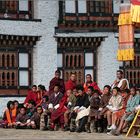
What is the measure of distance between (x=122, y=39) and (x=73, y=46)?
29.5 feet

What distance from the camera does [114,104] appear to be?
1619cm

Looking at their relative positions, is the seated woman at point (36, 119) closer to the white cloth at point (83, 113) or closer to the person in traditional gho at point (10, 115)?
the person in traditional gho at point (10, 115)

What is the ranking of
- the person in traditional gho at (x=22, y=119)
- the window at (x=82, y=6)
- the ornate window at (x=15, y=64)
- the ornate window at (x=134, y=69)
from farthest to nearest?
the ornate window at (x=134, y=69) → the window at (x=82, y=6) → the ornate window at (x=15, y=64) → the person in traditional gho at (x=22, y=119)

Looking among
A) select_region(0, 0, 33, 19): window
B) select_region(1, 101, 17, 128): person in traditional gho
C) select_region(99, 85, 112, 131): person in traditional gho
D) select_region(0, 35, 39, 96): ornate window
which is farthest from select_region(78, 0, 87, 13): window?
select_region(99, 85, 112, 131): person in traditional gho

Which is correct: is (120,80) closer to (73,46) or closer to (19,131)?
(19,131)

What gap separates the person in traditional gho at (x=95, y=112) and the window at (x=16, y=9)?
909cm

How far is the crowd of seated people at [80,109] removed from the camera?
16.0 m

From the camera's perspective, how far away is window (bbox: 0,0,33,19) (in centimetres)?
2473

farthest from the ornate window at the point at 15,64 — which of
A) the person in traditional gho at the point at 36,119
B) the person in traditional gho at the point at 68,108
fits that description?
the person in traditional gho at the point at 68,108

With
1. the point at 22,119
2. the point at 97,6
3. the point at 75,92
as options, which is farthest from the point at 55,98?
the point at 97,6

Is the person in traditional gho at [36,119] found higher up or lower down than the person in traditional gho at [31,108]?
lower down

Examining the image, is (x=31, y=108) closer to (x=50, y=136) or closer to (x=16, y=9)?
(x=50, y=136)

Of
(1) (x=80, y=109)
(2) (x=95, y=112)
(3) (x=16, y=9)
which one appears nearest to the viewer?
(2) (x=95, y=112)

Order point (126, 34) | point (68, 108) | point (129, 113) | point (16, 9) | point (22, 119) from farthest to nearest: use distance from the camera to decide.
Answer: point (16, 9)
point (22, 119)
point (68, 108)
point (126, 34)
point (129, 113)
